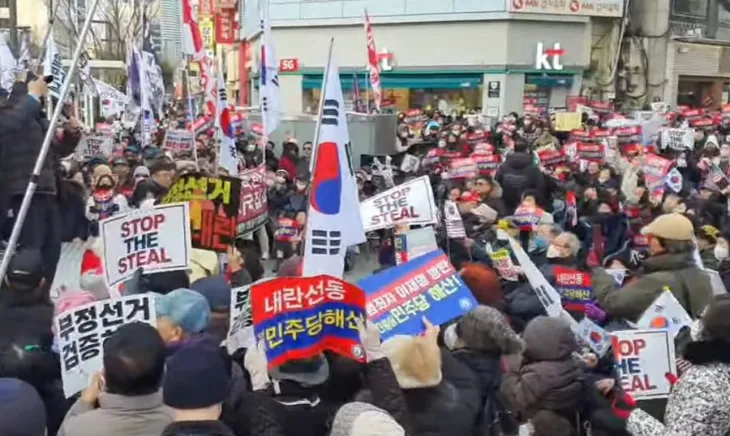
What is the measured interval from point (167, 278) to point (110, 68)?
37.9 meters

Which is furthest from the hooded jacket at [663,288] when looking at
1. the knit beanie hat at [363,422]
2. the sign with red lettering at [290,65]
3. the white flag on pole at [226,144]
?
the sign with red lettering at [290,65]

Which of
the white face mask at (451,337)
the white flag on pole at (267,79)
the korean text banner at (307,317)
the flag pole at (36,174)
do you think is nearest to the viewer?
the korean text banner at (307,317)

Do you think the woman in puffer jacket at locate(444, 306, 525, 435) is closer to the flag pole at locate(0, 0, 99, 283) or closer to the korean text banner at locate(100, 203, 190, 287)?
the korean text banner at locate(100, 203, 190, 287)

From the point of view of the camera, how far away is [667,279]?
220 inches

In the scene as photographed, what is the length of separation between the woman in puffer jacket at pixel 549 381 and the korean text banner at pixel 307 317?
89 cm

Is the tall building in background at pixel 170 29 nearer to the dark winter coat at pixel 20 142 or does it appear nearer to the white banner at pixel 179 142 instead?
the white banner at pixel 179 142

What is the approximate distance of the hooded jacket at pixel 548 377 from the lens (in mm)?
4371

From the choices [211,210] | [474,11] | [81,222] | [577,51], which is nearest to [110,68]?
[474,11]

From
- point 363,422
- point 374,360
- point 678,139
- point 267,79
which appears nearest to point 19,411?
point 363,422

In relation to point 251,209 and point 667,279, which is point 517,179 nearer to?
point 251,209

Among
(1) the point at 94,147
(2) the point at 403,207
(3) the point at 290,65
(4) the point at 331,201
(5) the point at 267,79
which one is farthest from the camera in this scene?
(3) the point at 290,65

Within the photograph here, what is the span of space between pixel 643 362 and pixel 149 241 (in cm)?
279

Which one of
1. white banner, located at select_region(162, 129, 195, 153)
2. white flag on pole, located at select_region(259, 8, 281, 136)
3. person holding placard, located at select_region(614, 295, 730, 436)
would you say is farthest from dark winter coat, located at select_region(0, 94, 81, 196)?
white banner, located at select_region(162, 129, 195, 153)

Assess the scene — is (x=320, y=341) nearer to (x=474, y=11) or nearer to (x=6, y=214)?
(x=6, y=214)
